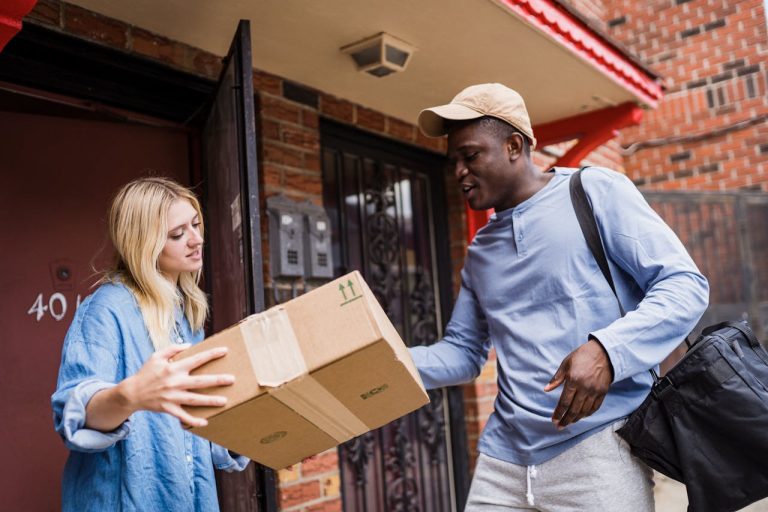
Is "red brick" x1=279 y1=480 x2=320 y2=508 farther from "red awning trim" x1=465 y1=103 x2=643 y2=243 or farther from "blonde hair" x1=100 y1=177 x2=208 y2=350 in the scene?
"red awning trim" x1=465 y1=103 x2=643 y2=243

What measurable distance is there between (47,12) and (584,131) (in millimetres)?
2963

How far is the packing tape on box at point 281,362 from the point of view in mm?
1473

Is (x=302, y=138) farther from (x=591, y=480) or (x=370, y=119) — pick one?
(x=591, y=480)

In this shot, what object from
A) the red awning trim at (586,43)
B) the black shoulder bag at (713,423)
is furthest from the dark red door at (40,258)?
the black shoulder bag at (713,423)

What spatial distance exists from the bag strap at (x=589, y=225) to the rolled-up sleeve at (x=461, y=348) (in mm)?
444

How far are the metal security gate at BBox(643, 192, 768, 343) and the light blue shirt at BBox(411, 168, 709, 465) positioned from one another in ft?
15.1

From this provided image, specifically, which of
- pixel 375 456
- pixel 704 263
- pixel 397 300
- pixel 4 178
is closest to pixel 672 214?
pixel 704 263

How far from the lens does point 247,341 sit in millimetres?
1494

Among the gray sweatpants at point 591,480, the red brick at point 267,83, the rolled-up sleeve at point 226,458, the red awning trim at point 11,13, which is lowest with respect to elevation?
the gray sweatpants at point 591,480

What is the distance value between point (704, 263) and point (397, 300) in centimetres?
350

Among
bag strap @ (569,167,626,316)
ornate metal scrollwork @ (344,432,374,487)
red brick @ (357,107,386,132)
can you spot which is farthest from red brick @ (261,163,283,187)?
bag strap @ (569,167,626,316)

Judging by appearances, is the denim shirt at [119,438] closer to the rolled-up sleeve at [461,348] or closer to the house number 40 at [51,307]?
the rolled-up sleeve at [461,348]

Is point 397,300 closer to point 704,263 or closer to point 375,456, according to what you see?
point 375,456

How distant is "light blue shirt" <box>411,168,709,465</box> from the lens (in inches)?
70.9
